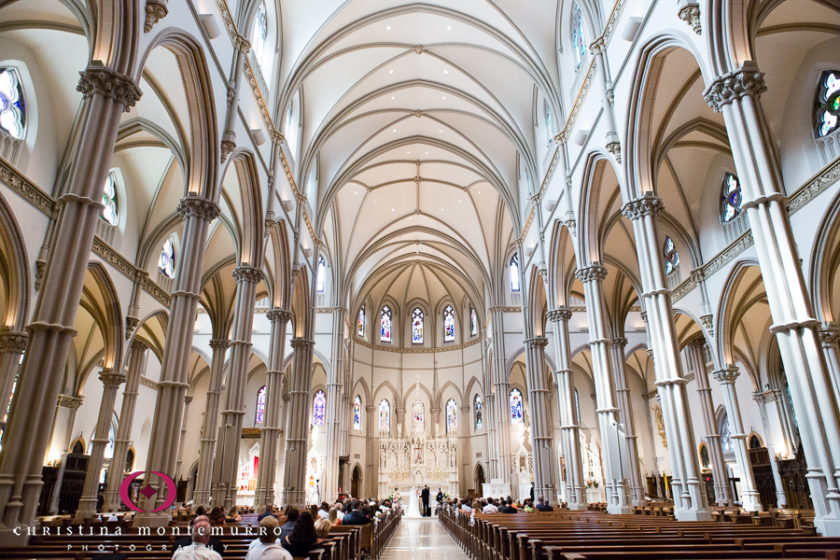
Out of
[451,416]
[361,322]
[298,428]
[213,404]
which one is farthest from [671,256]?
[361,322]

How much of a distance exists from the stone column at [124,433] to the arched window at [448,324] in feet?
73.6

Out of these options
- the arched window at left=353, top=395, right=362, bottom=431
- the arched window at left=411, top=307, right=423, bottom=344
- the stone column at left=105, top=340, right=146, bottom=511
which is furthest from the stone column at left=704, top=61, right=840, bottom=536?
the arched window at left=411, top=307, right=423, bottom=344

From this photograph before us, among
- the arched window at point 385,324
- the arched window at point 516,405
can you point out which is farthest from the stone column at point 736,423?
the arched window at point 385,324

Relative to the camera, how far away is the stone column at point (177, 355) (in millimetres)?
9734

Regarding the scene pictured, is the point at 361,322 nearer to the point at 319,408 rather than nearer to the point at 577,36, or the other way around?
the point at 319,408

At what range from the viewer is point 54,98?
13523 millimetres

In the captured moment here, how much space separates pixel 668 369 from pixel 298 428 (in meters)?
13.7

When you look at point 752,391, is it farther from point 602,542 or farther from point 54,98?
point 54,98

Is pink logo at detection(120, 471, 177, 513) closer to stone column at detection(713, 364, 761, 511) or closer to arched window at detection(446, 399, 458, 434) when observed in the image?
stone column at detection(713, 364, 761, 511)

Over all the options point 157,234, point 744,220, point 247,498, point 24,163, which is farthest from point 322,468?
point 744,220

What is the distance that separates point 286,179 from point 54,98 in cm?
662

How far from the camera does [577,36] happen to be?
15.8 meters

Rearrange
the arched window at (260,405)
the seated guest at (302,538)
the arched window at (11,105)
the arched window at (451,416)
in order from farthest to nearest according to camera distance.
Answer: the arched window at (451,416)
the arched window at (260,405)
the arched window at (11,105)
the seated guest at (302,538)

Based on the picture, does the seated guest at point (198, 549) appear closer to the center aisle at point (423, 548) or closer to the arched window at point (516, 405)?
the center aisle at point (423, 548)
